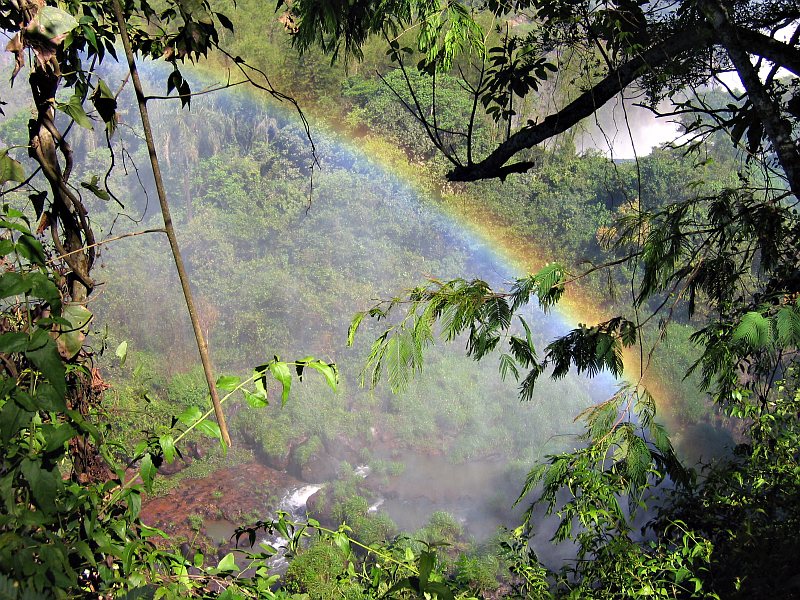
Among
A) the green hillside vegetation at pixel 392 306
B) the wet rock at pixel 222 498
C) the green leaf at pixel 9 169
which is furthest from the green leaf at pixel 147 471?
the wet rock at pixel 222 498

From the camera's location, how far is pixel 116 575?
2.39ft

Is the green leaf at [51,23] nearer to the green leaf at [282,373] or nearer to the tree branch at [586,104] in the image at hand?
the green leaf at [282,373]

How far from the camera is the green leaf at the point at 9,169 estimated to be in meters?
0.69

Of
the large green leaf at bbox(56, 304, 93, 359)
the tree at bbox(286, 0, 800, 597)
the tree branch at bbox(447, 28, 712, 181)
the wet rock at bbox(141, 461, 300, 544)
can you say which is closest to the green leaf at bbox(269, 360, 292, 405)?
the large green leaf at bbox(56, 304, 93, 359)

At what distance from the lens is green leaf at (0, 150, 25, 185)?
0.69 metres

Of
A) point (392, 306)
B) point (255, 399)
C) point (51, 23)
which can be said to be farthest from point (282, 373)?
point (392, 306)

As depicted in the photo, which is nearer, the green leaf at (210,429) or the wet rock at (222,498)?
the green leaf at (210,429)

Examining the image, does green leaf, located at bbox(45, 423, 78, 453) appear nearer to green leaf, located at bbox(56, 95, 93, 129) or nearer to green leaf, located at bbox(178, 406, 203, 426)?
green leaf, located at bbox(178, 406, 203, 426)

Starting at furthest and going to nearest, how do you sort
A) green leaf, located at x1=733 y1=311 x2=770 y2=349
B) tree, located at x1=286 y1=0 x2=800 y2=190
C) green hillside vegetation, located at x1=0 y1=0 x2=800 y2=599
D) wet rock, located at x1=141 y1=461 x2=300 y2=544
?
1. wet rock, located at x1=141 y1=461 x2=300 y2=544
2. tree, located at x1=286 y1=0 x2=800 y2=190
3. green leaf, located at x1=733 y1=311 x2=770 y2=349
4. green hillside vegetation, located at x1=0 y1=0 x2=800 y2=599

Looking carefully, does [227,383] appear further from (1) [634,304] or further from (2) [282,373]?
(1) [634,304]

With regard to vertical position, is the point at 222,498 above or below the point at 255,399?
above

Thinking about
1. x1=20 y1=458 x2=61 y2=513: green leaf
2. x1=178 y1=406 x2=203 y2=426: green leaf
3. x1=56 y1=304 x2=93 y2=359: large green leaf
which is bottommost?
x1=20 y1=458 x2=61 y2=513: green leaf

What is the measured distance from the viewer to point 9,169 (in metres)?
0.69

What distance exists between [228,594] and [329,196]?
10.4 m
